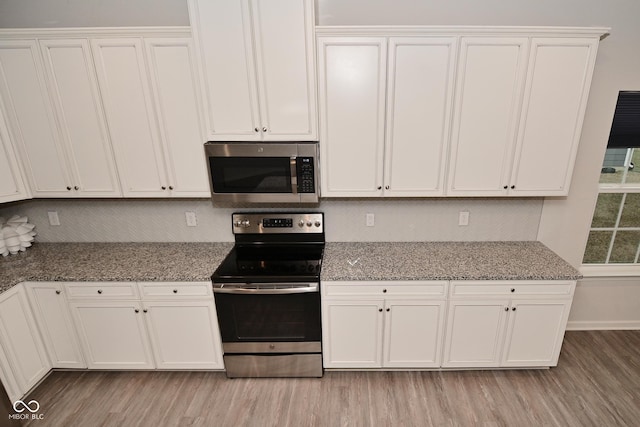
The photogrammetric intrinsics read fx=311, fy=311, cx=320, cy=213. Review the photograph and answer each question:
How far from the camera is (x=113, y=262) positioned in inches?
93.8

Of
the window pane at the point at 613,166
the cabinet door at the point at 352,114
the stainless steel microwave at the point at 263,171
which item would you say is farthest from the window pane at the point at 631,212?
the stainless steel microwave at the point at 263,171

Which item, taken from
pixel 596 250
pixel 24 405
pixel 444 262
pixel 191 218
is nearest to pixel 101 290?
pixel 191 218

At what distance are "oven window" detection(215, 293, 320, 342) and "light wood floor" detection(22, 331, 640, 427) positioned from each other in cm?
41

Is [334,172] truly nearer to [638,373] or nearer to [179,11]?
[179,11]

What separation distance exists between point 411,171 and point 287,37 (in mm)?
1201

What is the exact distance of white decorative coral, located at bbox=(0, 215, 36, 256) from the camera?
Result: 2459 millimetres

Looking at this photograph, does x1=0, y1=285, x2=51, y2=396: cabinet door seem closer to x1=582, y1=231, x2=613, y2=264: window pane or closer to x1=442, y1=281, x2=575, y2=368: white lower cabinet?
x1=442, y1=281, x2=575, y2=368: white lower cabinet

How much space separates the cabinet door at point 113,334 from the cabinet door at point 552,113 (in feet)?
9.70

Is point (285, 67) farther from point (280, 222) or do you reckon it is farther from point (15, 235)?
point (15, 235)

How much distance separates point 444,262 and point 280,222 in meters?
1.31

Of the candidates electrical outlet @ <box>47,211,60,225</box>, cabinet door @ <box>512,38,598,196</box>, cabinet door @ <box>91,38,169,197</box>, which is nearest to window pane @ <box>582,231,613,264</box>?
cabinet door @ <box>512,38,598,196</box>

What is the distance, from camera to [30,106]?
2.13 meters

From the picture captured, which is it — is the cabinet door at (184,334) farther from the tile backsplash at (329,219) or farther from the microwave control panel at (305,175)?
the microwave control panel at (305,175)

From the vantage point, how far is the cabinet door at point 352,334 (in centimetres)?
223
